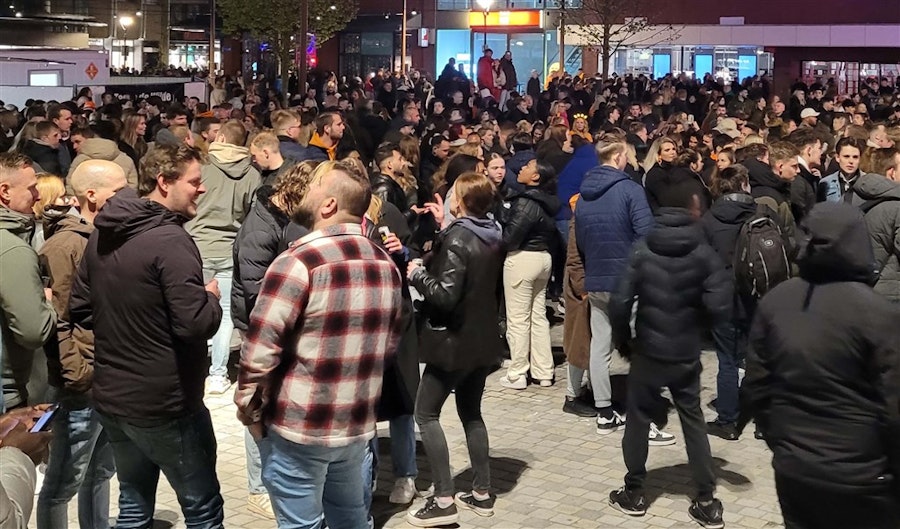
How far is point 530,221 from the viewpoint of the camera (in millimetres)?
9484

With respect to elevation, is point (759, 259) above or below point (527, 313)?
above

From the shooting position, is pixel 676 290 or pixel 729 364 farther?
pixel 729 364

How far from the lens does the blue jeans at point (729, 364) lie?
28.1ft

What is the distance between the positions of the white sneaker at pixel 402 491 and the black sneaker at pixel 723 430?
7.89ft

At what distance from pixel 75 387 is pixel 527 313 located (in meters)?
4.89

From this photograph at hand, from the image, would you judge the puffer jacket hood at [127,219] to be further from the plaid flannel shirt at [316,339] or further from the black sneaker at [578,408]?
the black sneaker at [578,408]

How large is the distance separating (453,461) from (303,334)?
353 cm

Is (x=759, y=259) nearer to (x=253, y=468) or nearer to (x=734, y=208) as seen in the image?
(x=734, y=208)

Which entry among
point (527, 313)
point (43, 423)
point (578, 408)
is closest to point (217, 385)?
point (527, 313)

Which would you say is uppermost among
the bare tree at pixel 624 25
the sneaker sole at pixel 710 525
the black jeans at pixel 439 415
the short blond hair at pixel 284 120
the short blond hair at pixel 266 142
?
the bare tree at pixel 624 25

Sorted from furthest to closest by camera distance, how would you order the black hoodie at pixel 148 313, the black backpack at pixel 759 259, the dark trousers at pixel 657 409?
the black backpack at pixel 759 259 → the dark trousers at pixel 657 409 → the black hoodie at pixel 148 313

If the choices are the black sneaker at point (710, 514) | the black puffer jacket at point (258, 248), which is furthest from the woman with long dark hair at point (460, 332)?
the black sneaker at point (710, 514)

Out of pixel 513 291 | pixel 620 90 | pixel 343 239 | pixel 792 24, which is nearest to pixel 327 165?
pixel 343 239

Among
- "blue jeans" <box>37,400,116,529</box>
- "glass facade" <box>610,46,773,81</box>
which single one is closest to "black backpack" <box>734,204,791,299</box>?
"blue jeans" <box>37,400,116,529</box>
